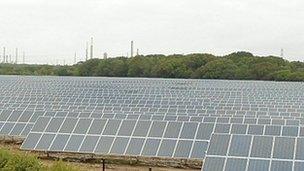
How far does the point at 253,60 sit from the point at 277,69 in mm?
7173

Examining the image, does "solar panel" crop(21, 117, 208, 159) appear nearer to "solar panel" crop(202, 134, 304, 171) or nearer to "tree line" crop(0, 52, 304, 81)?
"solar panel" crop(202, 134, 304, 171)

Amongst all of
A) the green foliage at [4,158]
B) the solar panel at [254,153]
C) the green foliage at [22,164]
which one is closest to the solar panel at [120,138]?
the solar panel at [254,153]

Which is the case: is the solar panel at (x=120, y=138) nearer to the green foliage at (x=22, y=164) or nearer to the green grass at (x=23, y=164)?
the green grass at (x=23, y=164)

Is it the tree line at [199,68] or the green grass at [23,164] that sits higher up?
the green grass at [23,164]

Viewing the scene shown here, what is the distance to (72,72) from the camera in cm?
11388

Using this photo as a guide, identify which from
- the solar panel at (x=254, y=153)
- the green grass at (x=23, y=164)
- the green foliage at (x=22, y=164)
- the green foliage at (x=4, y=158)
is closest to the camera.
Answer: the green grass at (x=23, y=164)

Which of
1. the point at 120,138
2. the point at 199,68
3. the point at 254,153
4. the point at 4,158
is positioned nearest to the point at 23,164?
the point at 4,158

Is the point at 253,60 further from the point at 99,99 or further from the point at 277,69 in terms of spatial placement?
the point at 99,99

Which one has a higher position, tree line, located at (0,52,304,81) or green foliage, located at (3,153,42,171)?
green foliage, located at (3,153,42,171)

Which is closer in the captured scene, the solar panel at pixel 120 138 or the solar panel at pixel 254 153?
the solar panel at pixel 254 153

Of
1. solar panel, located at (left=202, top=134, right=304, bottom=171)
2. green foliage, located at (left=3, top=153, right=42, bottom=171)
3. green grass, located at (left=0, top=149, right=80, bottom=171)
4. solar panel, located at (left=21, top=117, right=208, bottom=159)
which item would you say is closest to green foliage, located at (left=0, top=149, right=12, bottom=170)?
green grass, located at (left=0, top=149, right=80, bottom=171)

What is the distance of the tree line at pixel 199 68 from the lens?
91650mm

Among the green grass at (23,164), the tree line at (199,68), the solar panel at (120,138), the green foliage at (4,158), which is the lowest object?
the tree line at (199,68)

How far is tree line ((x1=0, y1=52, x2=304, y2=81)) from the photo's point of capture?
301 feet
